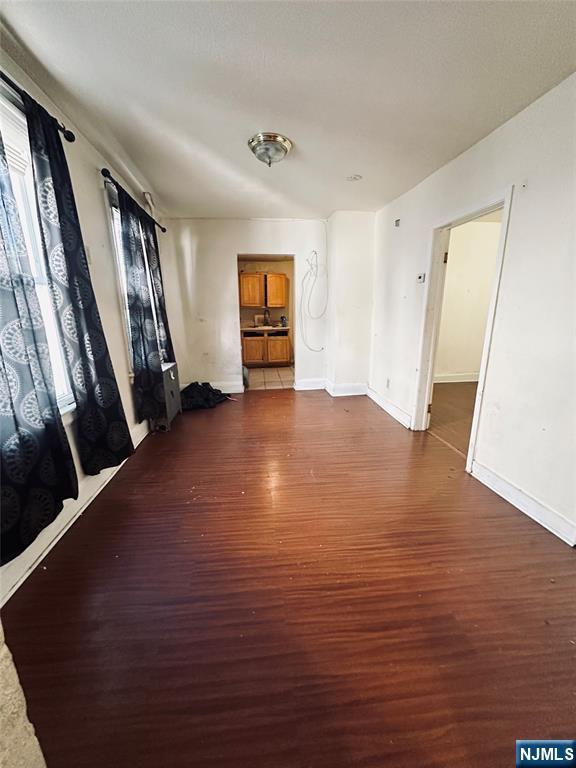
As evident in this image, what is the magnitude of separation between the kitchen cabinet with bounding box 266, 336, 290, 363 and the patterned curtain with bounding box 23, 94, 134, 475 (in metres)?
4.44

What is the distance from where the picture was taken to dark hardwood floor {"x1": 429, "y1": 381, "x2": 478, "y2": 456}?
9.81ft

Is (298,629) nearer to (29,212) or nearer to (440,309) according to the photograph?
(29,212)

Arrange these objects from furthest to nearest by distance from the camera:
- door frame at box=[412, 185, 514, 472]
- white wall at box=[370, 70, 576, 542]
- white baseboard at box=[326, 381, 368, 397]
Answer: white baseboard at box=[326, 381, 368, 397], door frame at box=[412, 185, 514, 472], white wall at box=[370, 70, 576, 542]

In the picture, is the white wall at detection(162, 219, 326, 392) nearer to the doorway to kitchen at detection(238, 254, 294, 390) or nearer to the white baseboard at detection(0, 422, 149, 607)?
the doorway to kitchen at detection(238, 254, 294, 390)

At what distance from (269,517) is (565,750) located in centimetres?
139

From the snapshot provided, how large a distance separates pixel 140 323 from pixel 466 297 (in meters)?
4.56

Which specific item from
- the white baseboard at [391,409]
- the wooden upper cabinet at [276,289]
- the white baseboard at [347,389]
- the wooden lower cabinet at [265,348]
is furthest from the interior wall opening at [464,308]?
the wooden upper cabinet at [276,289]

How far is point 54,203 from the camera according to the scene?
65.0 inches

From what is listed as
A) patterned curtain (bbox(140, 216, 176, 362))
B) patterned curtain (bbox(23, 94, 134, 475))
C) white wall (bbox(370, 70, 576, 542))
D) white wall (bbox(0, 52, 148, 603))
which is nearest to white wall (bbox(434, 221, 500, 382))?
white wall (bbox(370, 70, 576, 542))

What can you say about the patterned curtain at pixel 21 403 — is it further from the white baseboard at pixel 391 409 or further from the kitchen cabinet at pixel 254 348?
the kitchen cabinet at pixel 254 348

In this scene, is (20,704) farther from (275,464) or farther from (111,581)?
(275,464)

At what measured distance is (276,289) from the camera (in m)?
6.45

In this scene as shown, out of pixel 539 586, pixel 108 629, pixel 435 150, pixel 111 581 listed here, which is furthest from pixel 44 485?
pixel 435 150

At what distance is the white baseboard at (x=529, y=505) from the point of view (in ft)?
5.53
